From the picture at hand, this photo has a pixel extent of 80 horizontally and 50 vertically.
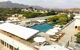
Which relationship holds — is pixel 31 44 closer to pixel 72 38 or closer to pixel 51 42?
pixel 51 42

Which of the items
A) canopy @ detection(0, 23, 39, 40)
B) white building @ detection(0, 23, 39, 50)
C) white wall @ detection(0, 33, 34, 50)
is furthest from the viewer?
canopy @ detection(0, 23, 39, 40)

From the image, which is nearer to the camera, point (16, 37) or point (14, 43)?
point (14, 43)

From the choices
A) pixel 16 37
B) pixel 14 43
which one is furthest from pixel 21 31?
pixel 14 43

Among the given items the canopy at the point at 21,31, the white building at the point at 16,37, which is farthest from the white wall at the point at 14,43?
the canopy at the point at 21,31

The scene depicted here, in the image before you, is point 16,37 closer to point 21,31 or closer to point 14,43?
point 21,31

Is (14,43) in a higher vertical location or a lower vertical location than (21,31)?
lower

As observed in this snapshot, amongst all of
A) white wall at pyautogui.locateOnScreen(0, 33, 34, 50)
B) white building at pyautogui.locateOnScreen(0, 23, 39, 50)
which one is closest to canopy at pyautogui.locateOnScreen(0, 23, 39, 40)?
white building at pyautogui.locateOnScreen(0, 23, 39, 50)

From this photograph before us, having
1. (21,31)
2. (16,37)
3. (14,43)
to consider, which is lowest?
(14,43)

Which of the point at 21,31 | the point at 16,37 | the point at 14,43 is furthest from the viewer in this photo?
the point at 21,31

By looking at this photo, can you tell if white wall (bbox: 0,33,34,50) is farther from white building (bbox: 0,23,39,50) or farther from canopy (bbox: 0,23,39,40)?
canopy (bbox: 0,23,39,40)
